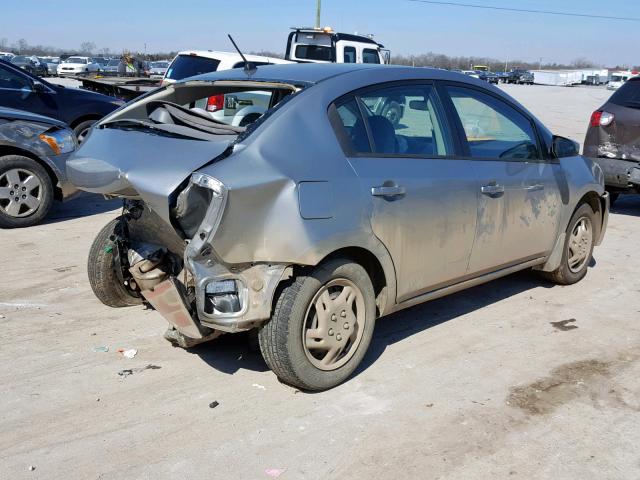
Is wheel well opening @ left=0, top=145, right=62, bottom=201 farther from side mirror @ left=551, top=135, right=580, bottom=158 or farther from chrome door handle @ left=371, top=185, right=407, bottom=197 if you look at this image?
side mirror @ left=551, top=135, right=580, bottom=158

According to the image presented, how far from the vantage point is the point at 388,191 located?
397 centimetres

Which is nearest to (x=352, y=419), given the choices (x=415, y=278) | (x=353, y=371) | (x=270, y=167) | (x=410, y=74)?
(x=353, y=371)

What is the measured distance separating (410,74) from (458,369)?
1.91 m

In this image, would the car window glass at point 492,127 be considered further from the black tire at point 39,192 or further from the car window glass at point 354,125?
the black tire at point 39,192

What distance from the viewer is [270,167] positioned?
3.49 m

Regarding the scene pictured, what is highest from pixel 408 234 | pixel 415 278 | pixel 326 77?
pixel 326 77

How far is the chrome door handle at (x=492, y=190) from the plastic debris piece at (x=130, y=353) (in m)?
2.50

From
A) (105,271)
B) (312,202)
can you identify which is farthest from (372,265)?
(105,271)

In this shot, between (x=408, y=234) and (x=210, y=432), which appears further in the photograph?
(x=408, y=234)

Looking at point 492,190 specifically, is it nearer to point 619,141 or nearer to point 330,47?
point 619,141

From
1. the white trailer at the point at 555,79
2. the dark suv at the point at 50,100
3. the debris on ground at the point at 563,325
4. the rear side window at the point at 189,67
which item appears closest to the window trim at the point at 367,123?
the debris on ground at the point at 563,325

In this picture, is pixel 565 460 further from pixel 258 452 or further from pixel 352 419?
pixel 258 452

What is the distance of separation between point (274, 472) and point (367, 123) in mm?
2042

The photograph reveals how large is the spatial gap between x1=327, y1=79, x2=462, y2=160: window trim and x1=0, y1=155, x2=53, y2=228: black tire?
4772mm
